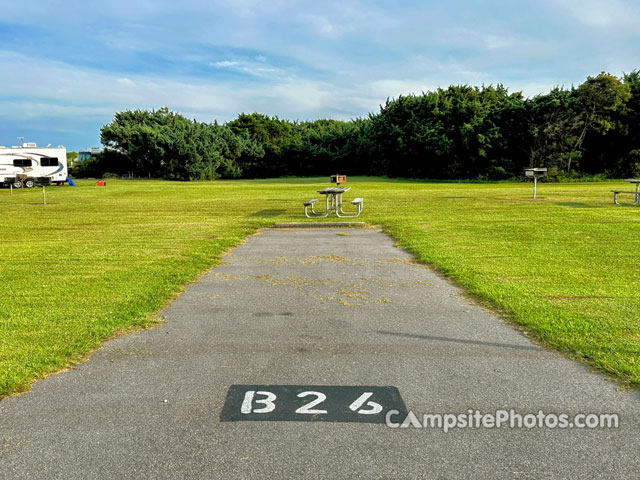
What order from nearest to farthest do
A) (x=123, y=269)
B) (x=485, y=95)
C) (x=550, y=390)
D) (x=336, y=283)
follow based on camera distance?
(x=550, y=390)
(x=336, y=283)
(x=123, y=269)
(x=485, y=95)

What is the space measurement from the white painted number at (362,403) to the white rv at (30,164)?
141ft

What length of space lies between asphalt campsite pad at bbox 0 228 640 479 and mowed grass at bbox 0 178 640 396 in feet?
1.27

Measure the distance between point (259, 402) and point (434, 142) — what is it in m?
50.1

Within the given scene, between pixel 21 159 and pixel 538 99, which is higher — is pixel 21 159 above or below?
below

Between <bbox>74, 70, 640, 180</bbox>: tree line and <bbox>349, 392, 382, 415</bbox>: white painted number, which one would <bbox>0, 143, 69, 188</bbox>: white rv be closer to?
<bbox>74, 70, 640, 180</bbox>: tree line

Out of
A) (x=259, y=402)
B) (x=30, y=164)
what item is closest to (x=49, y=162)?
(x=30, y=164)

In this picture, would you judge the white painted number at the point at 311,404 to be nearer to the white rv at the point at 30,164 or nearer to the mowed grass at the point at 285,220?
the mowed grass at the point at 285,220

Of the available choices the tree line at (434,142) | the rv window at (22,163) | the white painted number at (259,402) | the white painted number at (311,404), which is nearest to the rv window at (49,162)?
the rv window at (22,163)

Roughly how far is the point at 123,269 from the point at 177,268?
88 centimetres

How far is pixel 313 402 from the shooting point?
3.55 metres

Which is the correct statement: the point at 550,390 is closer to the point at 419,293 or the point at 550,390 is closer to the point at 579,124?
the point at 419,293

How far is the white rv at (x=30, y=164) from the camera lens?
4094cm

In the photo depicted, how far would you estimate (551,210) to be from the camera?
17.7m

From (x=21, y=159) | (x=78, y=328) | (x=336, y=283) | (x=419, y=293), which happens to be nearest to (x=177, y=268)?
(x=336, y=283)
